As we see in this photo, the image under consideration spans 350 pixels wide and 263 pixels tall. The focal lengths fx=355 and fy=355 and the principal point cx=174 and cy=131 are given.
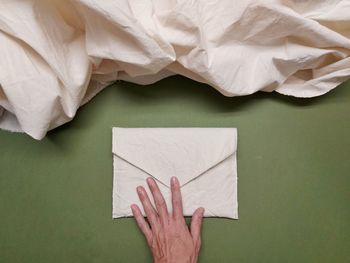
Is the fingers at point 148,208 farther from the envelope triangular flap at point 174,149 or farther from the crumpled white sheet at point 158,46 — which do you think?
the crumpled white sheet at point 158,46

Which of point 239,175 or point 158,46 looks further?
point 239,175

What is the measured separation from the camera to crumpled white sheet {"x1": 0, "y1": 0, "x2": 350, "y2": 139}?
61cm

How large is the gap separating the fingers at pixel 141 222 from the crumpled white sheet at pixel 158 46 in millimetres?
224

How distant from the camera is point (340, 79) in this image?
28.0 inches

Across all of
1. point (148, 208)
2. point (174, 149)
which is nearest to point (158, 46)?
point (174, 149)

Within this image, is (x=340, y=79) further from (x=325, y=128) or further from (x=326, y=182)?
(x=326, y=182)

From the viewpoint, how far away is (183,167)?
717 mm

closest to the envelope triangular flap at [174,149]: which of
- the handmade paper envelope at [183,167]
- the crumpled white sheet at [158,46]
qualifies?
the handmade paper envelope at [183,167]

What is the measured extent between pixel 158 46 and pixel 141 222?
344 millimetres

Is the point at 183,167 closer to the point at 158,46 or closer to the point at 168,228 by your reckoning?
the point at 168,228

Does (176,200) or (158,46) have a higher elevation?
(158,46)

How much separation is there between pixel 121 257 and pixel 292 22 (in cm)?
56

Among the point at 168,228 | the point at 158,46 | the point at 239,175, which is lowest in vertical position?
the point at 168,228

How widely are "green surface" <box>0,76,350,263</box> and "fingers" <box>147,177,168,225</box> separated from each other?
69mm
